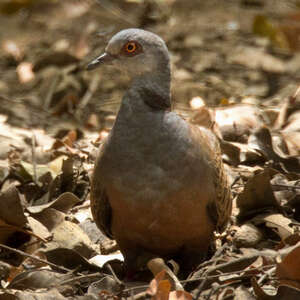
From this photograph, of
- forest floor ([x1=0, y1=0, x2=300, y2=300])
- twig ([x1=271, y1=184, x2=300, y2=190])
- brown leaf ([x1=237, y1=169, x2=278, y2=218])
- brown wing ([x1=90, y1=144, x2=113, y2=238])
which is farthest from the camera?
twig ([x1=271, y1=184, x2=300, y2=190])

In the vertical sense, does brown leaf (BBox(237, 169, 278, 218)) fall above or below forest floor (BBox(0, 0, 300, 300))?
above

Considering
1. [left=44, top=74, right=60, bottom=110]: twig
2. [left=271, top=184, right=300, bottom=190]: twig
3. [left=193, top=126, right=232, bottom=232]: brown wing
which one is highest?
[left=193, top=126, right=232, bottom=232]: brown wing

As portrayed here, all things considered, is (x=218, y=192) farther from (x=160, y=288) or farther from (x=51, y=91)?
(x=51, y=91)

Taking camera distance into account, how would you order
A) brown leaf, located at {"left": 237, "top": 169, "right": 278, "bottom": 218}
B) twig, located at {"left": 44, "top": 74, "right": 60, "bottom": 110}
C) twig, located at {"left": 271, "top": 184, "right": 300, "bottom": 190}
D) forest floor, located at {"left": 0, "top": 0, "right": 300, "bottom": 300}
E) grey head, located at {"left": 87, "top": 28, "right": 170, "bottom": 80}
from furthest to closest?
twig, located at {"left": 44, "top": 74, "right": 60, "bottom": 110}, twig, located at {"left": 271, "top": 184, "right": 300, "bottom": 190}, brown leaf, located at {"left": 237, "top": 169, "right": 278, "bottom": 218}, grey head, located at {"left": 87, "top": 28, "right": 170, "bottom": 80}, forest floor, located at {"left": 0, "top": 0, "right": 300, "bottom": 300}

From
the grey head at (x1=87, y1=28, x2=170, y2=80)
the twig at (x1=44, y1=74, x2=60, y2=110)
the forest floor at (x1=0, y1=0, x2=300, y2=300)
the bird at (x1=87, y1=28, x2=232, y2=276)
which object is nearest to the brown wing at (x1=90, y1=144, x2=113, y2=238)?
the bird at (x1=87, y1=28, x2=232, y2=276)

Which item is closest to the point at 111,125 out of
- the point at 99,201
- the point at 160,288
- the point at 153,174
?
the point at 99,201

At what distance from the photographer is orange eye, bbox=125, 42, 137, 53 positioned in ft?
14.0

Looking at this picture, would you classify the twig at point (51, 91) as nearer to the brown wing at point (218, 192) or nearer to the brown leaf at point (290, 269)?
the brown wing at point (218, 192)

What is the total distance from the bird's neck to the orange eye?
0.17m

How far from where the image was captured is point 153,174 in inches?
155

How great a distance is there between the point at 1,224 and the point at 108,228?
71 centimetres

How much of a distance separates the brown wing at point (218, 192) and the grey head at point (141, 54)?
19.0 inches

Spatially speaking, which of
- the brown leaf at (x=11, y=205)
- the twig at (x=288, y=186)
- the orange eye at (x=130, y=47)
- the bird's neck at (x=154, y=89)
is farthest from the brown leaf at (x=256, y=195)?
the brown leaf at (x=11, y=205)

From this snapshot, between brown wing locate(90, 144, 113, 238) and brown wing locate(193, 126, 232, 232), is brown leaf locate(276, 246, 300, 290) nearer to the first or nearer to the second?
brown wing locate(193, 126, 232, 232)
